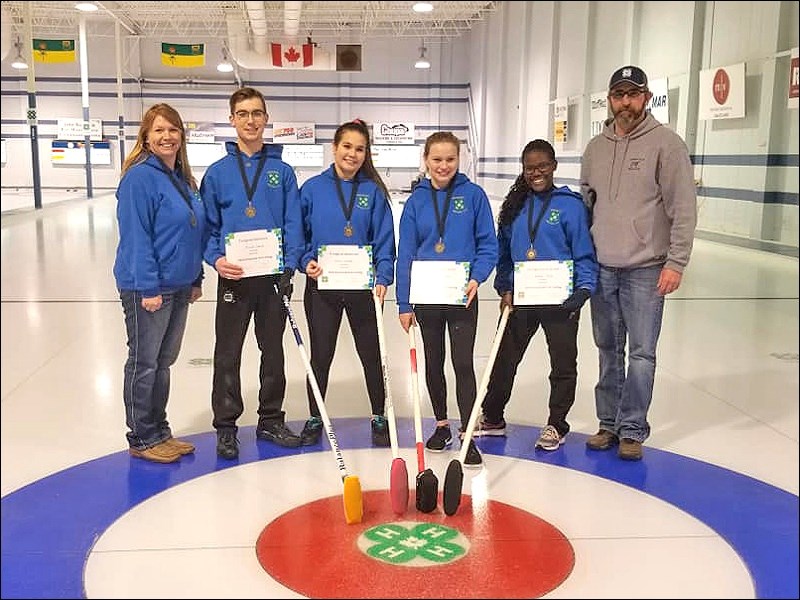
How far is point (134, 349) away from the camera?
11.0 ft

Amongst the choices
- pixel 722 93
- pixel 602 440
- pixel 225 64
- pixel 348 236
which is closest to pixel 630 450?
pixel 602 440

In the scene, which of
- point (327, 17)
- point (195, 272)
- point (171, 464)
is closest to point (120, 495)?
point (171, 464)

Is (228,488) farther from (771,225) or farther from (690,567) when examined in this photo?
(771,225)

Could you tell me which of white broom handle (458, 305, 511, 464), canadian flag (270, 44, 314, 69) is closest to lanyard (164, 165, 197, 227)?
white broom handle (458, 305, 511, 464)

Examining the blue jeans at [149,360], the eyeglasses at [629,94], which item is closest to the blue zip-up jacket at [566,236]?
the eyeglasses at [629,94]

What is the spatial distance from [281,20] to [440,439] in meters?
19.2

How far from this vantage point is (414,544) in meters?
2.61

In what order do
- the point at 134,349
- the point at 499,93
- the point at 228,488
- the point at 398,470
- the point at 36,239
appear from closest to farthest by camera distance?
the point at 398,470, the point at 228,488, the point at 134,349, the point at 36,239, the point at 499,93

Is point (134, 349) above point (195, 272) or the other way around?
the other way around

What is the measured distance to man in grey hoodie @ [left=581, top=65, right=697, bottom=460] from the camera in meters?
3.30

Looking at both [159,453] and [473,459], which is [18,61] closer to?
[159,453]

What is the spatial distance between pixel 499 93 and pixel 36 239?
10.7 metres

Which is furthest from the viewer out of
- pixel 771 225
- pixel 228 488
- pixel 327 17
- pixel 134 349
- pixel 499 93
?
pixel 327 17

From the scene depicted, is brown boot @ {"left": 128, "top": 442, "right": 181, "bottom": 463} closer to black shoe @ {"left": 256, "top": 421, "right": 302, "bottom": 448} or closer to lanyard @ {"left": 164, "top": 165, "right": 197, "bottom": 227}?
black shoe @ {"left": 256, "top": 421, "right": 302, "bottom": 448}
